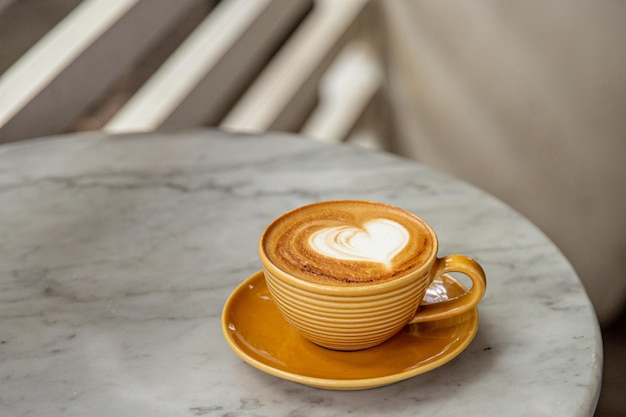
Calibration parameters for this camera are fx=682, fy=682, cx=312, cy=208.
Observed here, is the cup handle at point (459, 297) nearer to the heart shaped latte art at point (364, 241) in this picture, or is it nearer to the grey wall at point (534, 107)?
the heart shaped latte art at point (364, 241)

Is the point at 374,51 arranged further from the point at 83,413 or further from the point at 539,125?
the point at 83,413

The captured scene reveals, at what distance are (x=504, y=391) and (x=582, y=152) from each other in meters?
0.94

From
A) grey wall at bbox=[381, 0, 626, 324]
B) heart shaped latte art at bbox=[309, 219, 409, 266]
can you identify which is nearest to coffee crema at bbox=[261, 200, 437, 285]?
heart shaped latte art at bbox=[309, 219, 409, 266]

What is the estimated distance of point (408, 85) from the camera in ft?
5.97

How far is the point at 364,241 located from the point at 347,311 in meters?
0.07

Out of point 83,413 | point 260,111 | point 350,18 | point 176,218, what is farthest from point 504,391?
point 350,18

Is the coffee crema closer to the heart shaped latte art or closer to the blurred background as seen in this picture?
the heart shaped latte art

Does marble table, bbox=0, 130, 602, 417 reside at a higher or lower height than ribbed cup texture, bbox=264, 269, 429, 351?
lower

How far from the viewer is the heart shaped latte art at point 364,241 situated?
1.52 ft

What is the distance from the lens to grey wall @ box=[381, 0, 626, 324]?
47.2 inches

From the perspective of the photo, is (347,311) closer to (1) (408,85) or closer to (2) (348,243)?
(2) (348,243)

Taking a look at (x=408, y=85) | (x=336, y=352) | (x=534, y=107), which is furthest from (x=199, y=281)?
(x=408, y=85)

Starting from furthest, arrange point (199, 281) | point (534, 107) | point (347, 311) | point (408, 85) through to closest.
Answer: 1. point (408, 85)
2. point (534, 107)
3. point (199, 281)
4. point (347, 311)

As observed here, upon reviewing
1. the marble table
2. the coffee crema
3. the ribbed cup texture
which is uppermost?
the coffee crema
